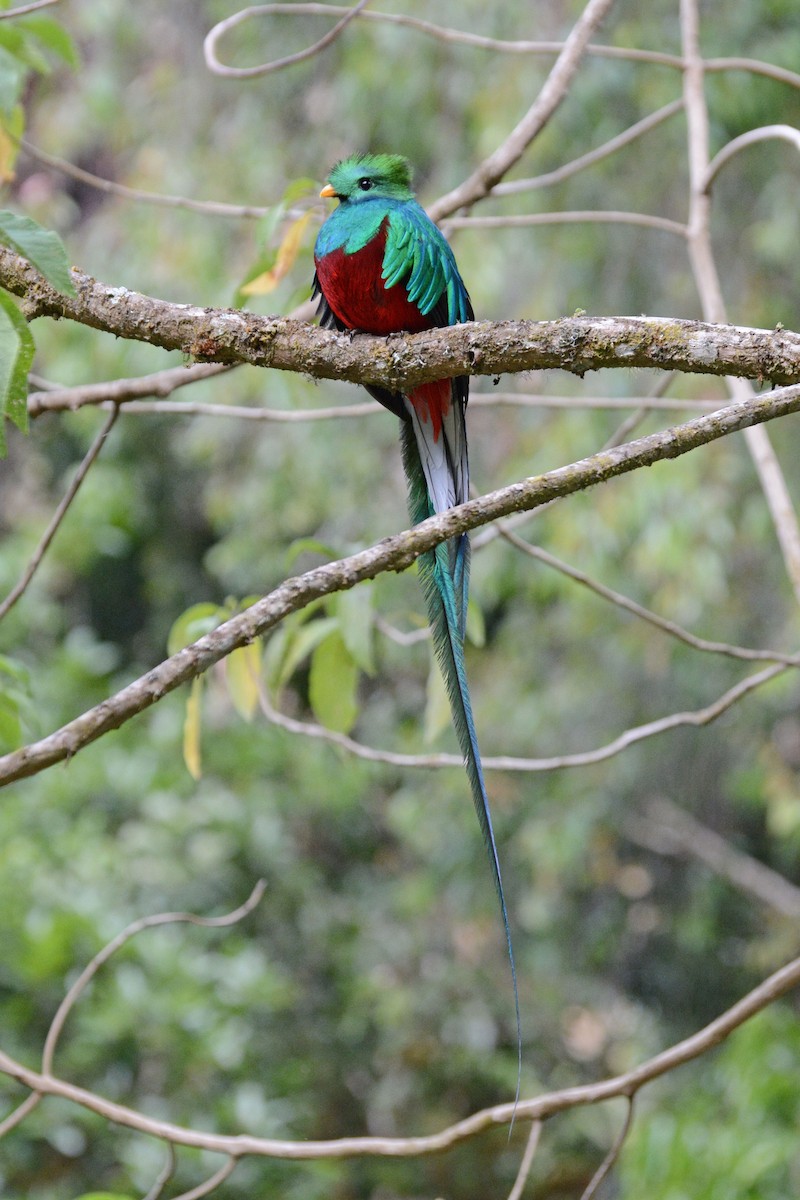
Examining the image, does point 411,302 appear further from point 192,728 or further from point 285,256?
point 192,728

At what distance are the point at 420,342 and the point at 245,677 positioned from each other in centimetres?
67

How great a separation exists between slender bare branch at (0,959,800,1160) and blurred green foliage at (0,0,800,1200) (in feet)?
6.80

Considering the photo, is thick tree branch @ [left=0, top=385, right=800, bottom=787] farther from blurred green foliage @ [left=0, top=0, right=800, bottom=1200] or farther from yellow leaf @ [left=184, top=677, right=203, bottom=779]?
blurred green foliage @ [left=0, top=0, right=800, bottom=1200]

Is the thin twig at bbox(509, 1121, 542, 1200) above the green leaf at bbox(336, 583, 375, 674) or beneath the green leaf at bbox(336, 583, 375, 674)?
beneath

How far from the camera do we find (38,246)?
100 cm

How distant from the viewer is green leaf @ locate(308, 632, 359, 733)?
177cm

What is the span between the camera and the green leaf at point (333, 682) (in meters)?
1.77

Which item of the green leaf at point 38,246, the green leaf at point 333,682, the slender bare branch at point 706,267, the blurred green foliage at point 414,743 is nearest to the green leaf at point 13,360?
the green leaf at point 38,246

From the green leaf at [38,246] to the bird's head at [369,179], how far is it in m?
1.09

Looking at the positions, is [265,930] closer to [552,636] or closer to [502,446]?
→ [552,636]

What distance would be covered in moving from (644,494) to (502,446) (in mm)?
1409

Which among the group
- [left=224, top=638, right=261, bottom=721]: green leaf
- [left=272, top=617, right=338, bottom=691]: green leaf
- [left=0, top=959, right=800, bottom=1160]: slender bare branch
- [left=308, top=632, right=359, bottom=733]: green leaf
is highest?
[left=272, top=617, right=338, bottom=691]: green leaf

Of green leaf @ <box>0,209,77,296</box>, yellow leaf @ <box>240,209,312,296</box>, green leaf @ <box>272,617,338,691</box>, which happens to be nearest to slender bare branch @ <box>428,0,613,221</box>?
yellow leaf @ <box>240,209,312,296</box>

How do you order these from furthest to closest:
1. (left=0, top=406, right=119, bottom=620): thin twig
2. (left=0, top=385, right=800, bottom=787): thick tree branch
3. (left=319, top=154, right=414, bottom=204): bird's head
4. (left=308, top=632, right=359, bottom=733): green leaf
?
(left=319, top=154, right=414, bottom=204): bird's head
(left=308, top=632, right=359, bottom=733): green leaf
(left=0, top=406, right=119, bottom=620): thin twig
(left=0, top=385, right=800, bottom=787): thick tree branch
